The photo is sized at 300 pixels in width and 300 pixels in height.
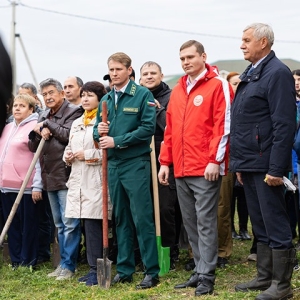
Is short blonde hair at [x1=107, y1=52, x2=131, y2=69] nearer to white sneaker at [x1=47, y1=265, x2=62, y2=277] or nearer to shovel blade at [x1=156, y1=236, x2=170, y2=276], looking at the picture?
shovel blade at [x1=156, y1=236, x2=170, y2=276]

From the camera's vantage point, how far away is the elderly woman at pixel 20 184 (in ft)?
27.1

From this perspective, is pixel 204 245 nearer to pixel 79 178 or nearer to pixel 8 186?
pixel 79 178

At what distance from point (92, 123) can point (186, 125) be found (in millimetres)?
1449

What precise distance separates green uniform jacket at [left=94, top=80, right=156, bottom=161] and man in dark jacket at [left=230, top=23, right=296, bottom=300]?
3.63 feet

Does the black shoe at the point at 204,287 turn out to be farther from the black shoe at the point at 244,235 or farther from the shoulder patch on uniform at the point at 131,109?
the black shoe at the point at 244,235

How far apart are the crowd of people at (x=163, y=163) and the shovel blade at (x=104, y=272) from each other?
0.18 meters

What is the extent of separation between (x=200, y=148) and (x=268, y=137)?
2.29 ft

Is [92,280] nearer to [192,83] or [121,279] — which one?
[121,279]

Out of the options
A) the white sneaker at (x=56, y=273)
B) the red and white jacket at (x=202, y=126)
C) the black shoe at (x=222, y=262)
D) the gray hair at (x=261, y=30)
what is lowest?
the white sneaker at (x=56, y=273)

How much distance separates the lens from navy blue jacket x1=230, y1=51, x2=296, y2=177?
563cm

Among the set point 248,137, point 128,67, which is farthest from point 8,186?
point 248,137

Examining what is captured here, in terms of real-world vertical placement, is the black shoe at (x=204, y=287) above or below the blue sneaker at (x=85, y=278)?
above

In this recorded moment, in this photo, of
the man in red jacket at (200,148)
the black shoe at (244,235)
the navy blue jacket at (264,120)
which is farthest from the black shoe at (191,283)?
the black shoe at (244,235)

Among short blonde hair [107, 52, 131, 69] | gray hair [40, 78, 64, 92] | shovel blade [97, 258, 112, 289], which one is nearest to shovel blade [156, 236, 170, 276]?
shovel blade [97, 258, 112, 289]
